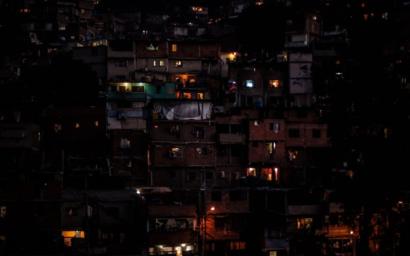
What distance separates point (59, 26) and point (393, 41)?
36410 mm

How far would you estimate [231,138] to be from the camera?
41844 mm

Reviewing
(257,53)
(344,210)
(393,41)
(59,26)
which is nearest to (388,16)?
(393,41)

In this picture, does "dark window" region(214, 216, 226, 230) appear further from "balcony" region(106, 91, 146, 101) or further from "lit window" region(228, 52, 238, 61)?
"lit window" region(228, 52, 238, 61)

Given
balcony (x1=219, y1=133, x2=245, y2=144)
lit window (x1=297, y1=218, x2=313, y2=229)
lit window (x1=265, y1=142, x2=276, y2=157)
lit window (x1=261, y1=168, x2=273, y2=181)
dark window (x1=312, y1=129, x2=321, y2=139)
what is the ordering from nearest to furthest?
1. lit window (x1=297, y1=218, x2=313, y2=229)
2. balcony (x1=219, y1=133, x2=245, y2=144)
3. lit window (x1=265, y1=142, x2=276, y2=157)
4. lit window (x1=261, y1=168, x2=273, y2=181)
5. dark window (x1=312, y1=129, x2=321, y2=139)

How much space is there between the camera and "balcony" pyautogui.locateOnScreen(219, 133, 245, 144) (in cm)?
Answer: 4150

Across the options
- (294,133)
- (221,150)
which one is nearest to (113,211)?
(221,150)

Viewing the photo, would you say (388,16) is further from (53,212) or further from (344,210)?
(53,212)

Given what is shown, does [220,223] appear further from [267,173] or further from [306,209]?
[267,173]

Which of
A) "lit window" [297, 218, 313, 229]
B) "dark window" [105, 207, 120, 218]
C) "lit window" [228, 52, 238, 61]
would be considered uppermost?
"lit window" [228, 52, 238, 61]

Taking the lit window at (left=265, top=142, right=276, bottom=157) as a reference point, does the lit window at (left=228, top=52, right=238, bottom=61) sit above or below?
above

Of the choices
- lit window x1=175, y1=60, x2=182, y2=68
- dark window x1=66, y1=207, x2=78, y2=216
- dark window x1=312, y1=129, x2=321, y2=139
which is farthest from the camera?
lit window x1=175, y1=60, x2=182, y2=68

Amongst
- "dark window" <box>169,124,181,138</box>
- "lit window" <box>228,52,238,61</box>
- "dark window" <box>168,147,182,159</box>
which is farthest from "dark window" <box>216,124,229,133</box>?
"lit window" <box>228,52,238,61</box>

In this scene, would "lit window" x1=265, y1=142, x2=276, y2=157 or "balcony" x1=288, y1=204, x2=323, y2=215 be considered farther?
"lit window" x1=265, y1=142, x2=276, y2=157

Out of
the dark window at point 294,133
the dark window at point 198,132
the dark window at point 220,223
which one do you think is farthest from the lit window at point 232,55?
the dark window at point 220,223
